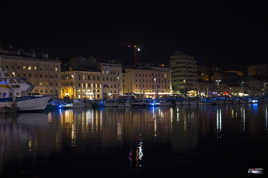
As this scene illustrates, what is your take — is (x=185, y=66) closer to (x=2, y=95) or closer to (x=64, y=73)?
(x=64, y=73)

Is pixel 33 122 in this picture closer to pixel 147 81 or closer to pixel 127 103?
pixel 127 103

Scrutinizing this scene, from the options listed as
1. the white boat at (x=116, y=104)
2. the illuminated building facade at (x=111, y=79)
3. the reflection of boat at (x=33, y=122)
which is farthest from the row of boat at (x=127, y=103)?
the reflection of boat at (x=33, y=122)

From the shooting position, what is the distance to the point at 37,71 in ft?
317

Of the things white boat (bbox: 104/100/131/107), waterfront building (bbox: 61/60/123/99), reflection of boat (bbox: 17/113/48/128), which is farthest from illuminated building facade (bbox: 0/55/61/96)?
reflection of boat (bbox: 17/113/48/128)

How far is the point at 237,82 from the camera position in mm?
186500

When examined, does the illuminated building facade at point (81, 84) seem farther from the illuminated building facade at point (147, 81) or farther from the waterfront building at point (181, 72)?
the waterfront building at point (181, 72)

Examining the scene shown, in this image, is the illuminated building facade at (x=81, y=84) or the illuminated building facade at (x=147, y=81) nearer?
the illuminated building facade at (x=81, y=84)

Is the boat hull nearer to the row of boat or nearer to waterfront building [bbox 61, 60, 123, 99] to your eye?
the row of boat

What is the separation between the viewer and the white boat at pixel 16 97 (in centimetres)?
5928

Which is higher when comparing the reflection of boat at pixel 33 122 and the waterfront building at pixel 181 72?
the waterfront building at pixel 181 72

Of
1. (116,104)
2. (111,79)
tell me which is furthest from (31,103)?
(111,79)

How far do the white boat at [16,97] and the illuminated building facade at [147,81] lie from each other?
6217cm

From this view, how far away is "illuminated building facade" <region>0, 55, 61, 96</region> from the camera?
9062 centimetres

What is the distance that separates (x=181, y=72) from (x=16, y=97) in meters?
96.4
